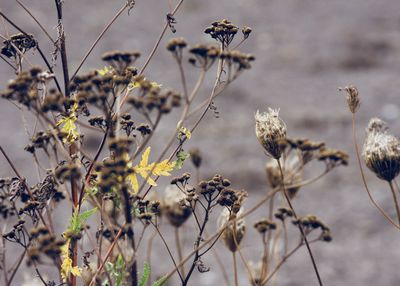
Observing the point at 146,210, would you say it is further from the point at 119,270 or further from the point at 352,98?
the point at 352,98

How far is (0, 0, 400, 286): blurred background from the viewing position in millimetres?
5871

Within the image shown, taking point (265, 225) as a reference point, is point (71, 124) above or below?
above

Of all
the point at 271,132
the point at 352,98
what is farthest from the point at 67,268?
the point at 352,98

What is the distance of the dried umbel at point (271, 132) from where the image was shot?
2344 millimetres

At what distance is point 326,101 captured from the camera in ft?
26.7

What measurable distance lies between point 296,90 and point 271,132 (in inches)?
242

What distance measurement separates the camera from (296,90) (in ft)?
27.6

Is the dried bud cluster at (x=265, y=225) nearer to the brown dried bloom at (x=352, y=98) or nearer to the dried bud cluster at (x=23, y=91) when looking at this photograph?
the brown dried bloom at (x=352, y=98)

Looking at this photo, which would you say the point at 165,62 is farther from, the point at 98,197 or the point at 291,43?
the point at 98,197

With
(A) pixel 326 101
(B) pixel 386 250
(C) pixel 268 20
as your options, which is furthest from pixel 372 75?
(B) pixel 386 250

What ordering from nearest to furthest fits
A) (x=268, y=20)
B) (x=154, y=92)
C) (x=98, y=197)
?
(x=154, y=92)
(x=98, y=197)
(x=268, y=20)

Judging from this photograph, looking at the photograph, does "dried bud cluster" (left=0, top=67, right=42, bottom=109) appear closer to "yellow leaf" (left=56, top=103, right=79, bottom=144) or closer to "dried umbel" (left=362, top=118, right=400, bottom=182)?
"yellow leaf" (left=56, top=103, right=79, bottom=144)

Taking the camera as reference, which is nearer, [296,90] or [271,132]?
[271,132]

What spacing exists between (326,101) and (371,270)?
9.89 feet
